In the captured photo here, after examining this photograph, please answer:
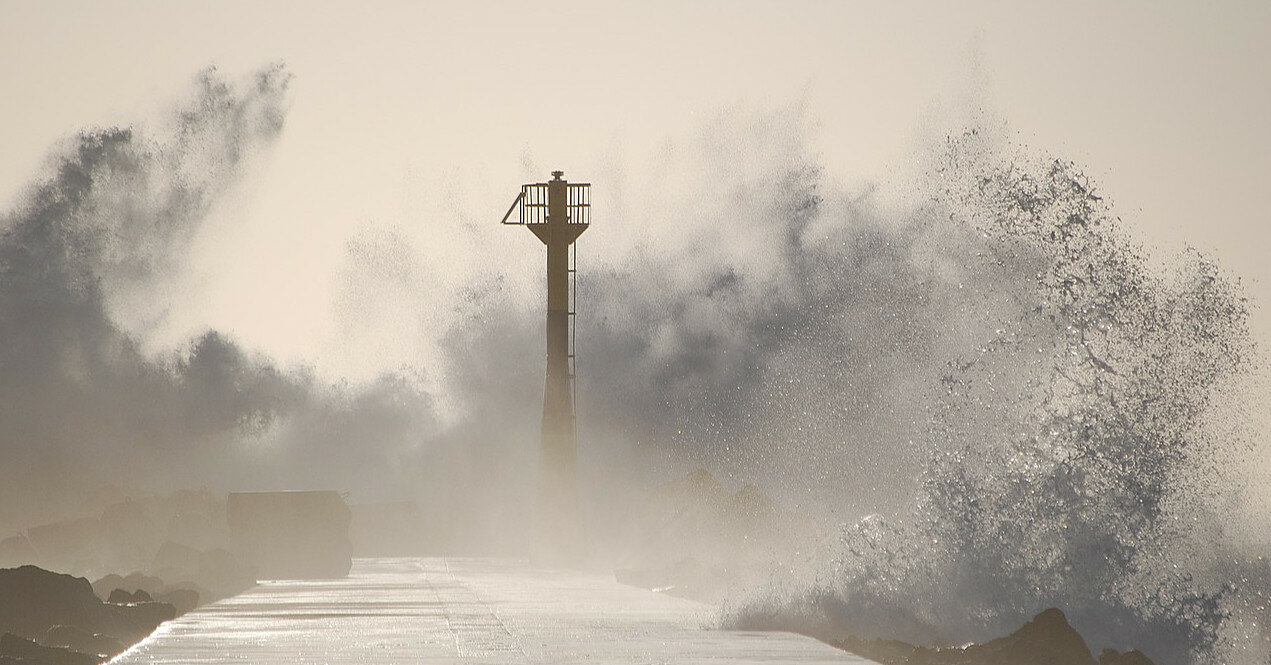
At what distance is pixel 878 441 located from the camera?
58656 mm

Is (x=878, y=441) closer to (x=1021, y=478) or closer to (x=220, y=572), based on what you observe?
(x=220, y=572)

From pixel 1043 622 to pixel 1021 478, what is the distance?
7362 millimetres

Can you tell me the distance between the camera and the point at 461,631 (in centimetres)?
2694

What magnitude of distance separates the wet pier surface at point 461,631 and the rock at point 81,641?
38 centimetres

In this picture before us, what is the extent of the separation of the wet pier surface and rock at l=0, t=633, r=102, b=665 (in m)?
0.57

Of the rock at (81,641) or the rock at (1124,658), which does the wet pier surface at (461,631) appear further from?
the rock at (1124,658)

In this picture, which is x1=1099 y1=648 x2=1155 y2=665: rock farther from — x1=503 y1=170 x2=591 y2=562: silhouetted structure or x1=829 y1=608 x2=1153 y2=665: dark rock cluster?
x1=503 y1=170 x2=591 y2=562: silhouetted structure

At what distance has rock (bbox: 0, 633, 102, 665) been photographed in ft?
70.0

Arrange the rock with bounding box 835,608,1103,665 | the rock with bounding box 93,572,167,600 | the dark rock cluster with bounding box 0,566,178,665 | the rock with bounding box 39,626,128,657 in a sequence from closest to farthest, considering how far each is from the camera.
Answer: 1. the rock with bounding box 835,608,1103,665
2. the rock with bounding box 39,626,128,657
3. the dark rock cluster with bounding box 0,566,178,665
4. the rock with bounding box 93,572,167,600

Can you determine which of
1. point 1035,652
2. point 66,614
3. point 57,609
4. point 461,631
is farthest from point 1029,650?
point 57,609

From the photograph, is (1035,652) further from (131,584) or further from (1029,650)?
(131,584)

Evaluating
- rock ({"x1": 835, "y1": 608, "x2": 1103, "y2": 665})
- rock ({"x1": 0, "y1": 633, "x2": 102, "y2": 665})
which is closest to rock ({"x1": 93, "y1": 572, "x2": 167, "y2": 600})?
rock ({"x1": 0, "y1": 633, "x2": 102, "y2": 665})

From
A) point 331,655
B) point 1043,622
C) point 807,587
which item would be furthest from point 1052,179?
point 331,655

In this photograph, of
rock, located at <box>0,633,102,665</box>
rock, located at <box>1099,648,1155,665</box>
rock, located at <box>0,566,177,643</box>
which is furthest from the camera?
rock, located at <box>0,566,177,643</box>
